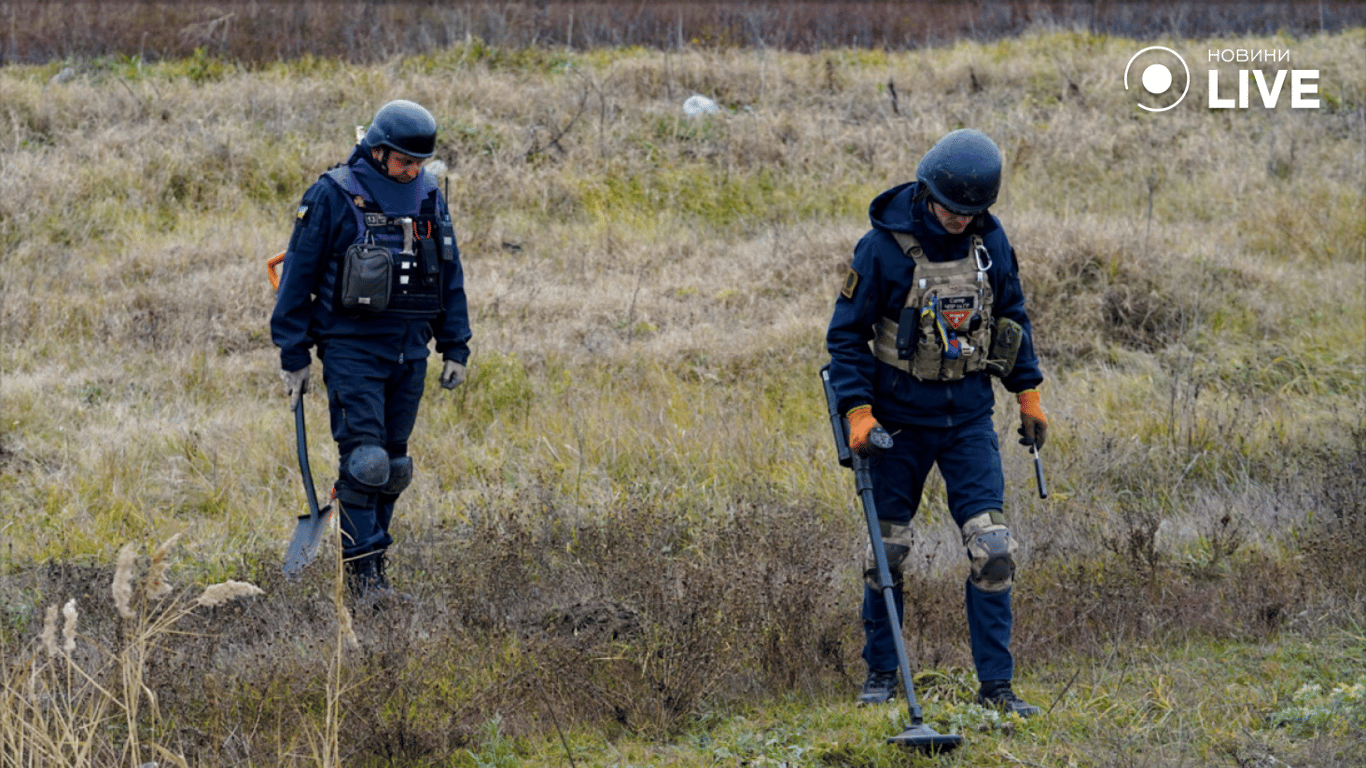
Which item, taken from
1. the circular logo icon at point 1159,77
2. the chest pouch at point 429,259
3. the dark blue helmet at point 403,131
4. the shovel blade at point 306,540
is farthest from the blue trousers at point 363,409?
the circular logo icon at point 1159,77

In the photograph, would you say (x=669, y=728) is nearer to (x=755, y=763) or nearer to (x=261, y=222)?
(x=755, y=763)

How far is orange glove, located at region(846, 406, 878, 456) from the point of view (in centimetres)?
411

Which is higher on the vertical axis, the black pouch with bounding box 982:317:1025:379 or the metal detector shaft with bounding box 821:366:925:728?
the black pouch with bounding box 982:317:1025:379

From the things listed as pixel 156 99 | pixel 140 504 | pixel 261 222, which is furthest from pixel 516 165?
pixel 140 504

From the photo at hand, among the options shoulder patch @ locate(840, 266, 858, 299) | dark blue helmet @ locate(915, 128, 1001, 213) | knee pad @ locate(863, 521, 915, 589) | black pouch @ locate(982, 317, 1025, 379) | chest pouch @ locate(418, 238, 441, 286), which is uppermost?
dark blue helmet @ locate(915, 128, 1001, 213)

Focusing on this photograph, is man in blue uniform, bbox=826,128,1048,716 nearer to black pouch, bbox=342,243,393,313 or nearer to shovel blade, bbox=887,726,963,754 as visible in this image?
shovel blade, bbox=887,726,963,754

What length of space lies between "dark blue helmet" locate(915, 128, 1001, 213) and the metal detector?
0.74m

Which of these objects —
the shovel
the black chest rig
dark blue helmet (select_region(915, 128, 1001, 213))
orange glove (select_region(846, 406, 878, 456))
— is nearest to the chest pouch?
the black chest rig

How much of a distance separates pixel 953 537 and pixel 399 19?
1287cm

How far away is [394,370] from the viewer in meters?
5.29

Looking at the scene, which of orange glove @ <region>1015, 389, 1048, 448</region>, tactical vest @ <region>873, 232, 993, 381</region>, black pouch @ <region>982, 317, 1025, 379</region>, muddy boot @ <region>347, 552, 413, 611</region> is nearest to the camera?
tactical vest @ <region>873, 232, 993, 381</region>

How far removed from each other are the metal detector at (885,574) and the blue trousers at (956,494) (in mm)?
96

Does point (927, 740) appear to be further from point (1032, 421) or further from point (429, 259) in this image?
point (429, 259)

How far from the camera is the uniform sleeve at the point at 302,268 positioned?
5.02 meters
